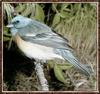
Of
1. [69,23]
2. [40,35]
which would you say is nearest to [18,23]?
[40,35]

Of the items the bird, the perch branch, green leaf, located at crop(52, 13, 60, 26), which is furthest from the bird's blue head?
the perch branch

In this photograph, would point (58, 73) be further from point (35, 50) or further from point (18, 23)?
point (18, 23)

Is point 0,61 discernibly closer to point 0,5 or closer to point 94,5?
point 0,5

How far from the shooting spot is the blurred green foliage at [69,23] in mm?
2365

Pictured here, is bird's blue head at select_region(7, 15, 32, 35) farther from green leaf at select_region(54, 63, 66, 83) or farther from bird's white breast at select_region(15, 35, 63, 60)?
green leaf at select_region(54, 63, 66, 83)

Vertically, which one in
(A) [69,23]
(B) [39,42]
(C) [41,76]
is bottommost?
(C) [41,76]

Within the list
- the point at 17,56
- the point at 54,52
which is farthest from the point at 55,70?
the point at 17,56

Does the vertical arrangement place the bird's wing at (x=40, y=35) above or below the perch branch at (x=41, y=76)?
above

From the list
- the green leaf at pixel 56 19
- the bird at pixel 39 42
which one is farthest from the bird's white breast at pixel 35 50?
the green leaf at pixel 56 19

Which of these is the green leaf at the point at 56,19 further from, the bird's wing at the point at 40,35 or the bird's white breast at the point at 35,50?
the bird's white breast at the point at 35,50

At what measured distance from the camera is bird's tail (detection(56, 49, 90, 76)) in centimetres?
235

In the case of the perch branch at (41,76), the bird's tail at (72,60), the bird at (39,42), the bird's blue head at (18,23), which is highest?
the bird's blue head at (18,23)

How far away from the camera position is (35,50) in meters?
2.37

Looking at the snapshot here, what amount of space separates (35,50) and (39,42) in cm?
6
